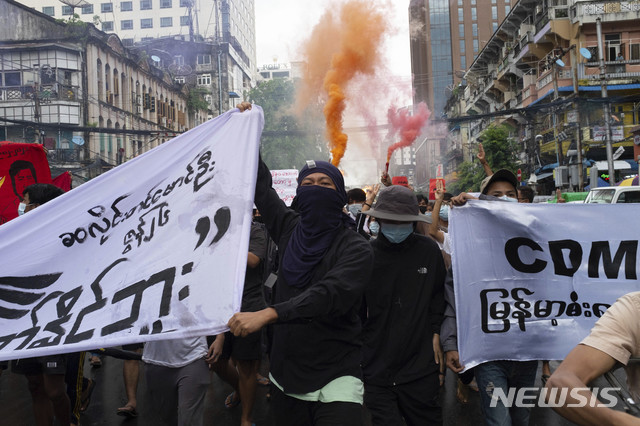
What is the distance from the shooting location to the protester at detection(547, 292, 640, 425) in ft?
5.55

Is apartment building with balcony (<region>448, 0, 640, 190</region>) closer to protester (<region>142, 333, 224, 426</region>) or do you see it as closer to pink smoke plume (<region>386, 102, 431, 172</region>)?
pink smoke plume (<region>386, 102, 431, 172</region>)

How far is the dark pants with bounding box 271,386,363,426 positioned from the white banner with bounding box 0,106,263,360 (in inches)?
22.8

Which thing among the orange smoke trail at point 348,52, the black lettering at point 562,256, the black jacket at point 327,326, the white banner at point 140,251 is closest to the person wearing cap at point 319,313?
the black jacket at point 327,326

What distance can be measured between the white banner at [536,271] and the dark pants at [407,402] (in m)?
0.39

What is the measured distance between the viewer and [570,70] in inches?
1423

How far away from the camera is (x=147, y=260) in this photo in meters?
2.98

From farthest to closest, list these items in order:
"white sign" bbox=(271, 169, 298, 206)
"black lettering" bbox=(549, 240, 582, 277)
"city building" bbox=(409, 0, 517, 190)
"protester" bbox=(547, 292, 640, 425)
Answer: "city building" bbox=(409, 0, 517, 190), "white sign" bbox=(271, 169, 298, 206), "black lettering" bbox=(549, 240, 582, 277), "protester" bbox=(547, 292, 640, 425)

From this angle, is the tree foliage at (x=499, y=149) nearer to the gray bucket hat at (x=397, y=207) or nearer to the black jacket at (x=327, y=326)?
the gray bucket hat at (x=397, y=207)

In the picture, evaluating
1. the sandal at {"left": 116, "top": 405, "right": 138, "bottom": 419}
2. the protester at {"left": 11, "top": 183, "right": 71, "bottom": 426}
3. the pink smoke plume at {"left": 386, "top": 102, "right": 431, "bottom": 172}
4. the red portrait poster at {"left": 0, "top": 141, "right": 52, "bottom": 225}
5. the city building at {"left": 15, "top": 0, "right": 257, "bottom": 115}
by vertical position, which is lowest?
the sandal at {"left": 116, "top": 405, "right": 138, "bottom": 419}

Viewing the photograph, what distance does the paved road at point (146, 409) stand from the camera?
207 inches

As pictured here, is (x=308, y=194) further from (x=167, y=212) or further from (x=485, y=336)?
(x=485, y=336)

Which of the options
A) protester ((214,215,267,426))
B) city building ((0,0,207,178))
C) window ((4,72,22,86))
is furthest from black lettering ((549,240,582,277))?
window ((4,72,22,86))

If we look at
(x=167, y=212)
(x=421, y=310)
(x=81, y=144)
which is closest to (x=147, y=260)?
(x=167, y=212)

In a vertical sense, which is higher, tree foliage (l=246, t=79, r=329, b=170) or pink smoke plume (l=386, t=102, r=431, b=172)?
tree foliage (l=246, t=79, r=329, b=170)
